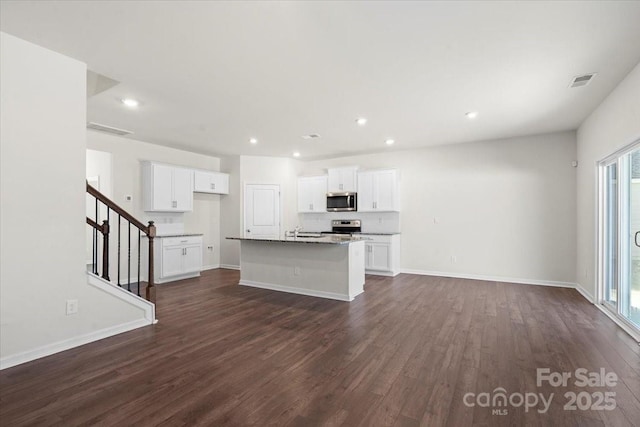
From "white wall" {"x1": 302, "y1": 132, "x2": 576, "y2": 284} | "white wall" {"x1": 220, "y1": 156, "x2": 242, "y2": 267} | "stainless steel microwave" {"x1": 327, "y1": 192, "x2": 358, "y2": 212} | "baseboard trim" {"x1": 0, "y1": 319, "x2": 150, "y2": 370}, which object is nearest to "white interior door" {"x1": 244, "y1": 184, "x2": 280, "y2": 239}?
"white wall" {"x1": 220, "y1": 156, "x2": 242, "y2": 267}

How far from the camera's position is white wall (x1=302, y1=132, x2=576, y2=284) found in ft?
17.6

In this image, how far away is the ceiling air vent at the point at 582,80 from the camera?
3.20 m

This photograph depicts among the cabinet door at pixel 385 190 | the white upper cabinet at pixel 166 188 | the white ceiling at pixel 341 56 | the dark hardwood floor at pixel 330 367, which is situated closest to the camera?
the dark hardwood floor at pixel 330 367

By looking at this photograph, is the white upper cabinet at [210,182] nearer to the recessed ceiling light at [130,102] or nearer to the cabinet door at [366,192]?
the recessed ceiling light at [130,102]

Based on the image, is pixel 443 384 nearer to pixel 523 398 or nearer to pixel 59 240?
pixel 523 398

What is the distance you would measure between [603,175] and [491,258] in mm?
2302

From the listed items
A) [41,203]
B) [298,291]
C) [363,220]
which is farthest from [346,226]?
[41,203]

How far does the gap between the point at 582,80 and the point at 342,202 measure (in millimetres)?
4649

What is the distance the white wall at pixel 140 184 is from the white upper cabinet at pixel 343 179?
2.86 metres

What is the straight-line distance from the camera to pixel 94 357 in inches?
106

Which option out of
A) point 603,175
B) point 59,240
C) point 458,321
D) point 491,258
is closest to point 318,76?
point 59,240

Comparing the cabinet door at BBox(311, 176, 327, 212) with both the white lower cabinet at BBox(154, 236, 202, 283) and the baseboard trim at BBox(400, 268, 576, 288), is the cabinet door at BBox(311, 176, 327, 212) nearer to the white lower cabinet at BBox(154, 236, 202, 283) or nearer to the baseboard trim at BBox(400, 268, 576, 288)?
the baseboard trim at BBox(400, 268, 576, 288)

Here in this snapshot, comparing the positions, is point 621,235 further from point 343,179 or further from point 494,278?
point 343,179

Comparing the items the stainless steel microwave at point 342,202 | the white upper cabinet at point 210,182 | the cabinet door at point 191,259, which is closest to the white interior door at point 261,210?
the white upper cabinet at point 210,182
